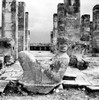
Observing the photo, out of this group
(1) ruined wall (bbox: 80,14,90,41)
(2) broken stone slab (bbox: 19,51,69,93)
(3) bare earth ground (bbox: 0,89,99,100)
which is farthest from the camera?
(1) ruined wall (bbox: 80,14,90,41)

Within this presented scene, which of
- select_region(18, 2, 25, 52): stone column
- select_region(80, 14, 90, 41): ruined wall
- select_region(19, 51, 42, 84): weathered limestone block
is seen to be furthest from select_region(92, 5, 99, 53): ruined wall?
select_region(19, 51, 42, 84): weathered limestone block

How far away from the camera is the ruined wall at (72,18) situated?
9.54 metres

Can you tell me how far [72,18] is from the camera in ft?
31.7

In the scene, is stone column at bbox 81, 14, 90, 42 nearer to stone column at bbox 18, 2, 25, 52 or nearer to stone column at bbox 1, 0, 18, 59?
stone column at bbox 18, 2, 25, 52

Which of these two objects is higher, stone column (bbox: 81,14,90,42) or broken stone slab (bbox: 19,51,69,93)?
stone column (bbox: 81,14,90,42)

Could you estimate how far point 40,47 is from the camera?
2617 cm

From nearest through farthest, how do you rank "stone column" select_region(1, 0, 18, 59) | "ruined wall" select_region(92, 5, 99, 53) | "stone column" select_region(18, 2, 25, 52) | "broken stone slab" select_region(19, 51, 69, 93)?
"broken stone slab" select_region(19, 51, 69, 93)
"stone column" select_region(1, 0, 18, 59)
"stone column" select_region(18, 2, 25, 52)
"ruined wall" select_region(92, 5, 99, 53)

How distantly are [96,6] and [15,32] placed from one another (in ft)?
26.3

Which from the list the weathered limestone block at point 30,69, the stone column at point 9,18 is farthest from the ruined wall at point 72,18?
the weathered limestone block at point 30,69

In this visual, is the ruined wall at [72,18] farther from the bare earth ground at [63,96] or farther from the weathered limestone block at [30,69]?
the weathered limestone block at [30,69]

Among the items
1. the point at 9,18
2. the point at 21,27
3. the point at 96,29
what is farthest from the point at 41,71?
the point at 96,29

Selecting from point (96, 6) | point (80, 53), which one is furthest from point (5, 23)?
point (96, 6)

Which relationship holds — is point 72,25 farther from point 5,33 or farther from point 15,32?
point 5,33

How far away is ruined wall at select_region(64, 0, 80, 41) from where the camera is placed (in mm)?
9536
